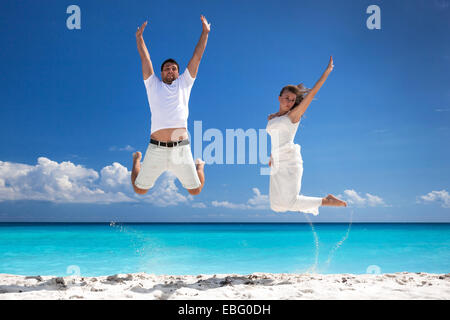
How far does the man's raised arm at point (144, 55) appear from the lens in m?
5.44

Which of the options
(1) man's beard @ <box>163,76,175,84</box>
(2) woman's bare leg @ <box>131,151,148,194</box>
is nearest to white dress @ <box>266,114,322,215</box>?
(1) man's beard @ <box>163,76,175,84</box>

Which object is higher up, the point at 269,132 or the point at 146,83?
the point at 146,83

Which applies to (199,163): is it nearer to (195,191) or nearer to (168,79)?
(195,191)

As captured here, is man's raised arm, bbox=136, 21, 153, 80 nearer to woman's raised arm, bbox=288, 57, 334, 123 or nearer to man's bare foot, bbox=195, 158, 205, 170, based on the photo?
man's bare foot, bbox=195, 158, 205, 170

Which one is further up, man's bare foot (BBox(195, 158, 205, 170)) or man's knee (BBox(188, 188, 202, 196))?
man's bare foot (BBox(195, 158, 205, 170))

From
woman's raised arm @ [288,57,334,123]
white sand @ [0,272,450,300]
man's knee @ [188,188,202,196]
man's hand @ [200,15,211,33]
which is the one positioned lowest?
white sand @ [0,272,450,300]

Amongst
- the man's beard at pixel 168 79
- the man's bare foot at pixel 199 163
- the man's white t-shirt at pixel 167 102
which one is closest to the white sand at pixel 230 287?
the man's bare foot at pixel 199 163

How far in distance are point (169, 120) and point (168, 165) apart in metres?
0.76

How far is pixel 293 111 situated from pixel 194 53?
68.3 inches

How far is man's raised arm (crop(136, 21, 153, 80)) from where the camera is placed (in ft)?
17.8

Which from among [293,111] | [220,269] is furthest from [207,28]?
[220,269]

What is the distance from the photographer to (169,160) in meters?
5.71

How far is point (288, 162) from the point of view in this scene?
545 cm
